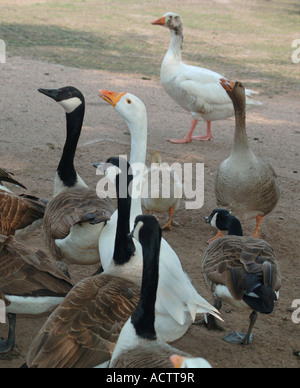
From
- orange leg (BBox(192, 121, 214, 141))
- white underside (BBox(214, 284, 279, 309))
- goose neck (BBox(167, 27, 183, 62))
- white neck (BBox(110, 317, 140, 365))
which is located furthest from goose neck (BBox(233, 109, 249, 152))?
goose neck (BBox(167, 27, 183, 62))

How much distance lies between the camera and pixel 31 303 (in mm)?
3498

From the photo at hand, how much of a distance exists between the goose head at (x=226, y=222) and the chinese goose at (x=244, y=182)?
339 mm

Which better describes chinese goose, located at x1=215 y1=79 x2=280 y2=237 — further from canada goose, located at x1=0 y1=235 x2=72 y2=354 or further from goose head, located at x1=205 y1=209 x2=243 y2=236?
canada goose, located at x1=0 y1=235 x2=72 y2=354

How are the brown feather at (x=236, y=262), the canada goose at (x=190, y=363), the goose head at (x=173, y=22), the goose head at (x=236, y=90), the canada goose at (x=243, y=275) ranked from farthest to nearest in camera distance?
the goose head at (x=173, y=22) → the goose head at (x=236, y=90) → the brown feather at (x=236, y=262) → the canada goose at (x=243, y=275) → the canada goose at (x=190, y=363)

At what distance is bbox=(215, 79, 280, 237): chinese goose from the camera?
5.39 metres

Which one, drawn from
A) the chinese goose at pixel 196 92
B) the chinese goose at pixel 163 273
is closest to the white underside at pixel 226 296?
the chinese goose at pixel 163 273

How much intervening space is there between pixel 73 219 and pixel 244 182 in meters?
1.82

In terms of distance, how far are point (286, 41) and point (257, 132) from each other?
744 cm

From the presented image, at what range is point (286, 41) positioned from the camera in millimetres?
15219

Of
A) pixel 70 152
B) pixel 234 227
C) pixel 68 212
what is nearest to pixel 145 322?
pixel 68 212

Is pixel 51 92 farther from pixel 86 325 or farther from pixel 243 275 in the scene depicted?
pixel 86 325

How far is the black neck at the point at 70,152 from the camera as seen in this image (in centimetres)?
490

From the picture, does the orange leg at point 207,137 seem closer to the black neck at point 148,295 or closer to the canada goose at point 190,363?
the black neck at point 148,295
